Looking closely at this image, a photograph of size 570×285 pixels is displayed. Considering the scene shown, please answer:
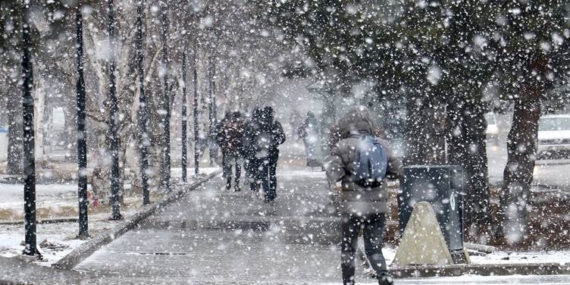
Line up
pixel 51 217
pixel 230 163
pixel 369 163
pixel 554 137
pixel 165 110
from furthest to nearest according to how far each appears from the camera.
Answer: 1. pixel 554 137
2. pixel 165 110
3. pixel 230 163
4. pixel 51 217
5. pixel 369 163

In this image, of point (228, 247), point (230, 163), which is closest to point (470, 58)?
point (228, 247)

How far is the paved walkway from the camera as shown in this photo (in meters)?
10.4

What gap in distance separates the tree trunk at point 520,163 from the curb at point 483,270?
14.0ft

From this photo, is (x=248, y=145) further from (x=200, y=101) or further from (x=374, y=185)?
(x=200, y=101)

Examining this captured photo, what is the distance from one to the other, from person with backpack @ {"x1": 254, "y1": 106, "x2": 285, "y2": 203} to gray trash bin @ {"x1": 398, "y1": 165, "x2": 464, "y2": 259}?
8511 millimetres

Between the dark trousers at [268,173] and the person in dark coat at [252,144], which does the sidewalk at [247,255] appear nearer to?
the dark trousers at [268,173]

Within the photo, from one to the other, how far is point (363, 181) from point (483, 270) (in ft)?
8.04

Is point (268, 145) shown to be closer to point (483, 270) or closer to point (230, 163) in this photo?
point (230, 163)

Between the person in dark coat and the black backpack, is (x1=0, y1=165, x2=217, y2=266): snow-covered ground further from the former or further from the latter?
the black backpack

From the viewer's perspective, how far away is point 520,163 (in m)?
14.9

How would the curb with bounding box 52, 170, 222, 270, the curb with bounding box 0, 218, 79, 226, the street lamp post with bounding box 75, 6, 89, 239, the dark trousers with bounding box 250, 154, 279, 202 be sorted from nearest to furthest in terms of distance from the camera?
the curb with bounding box 52, 170, 222, 270 → the street lamp post with bounding box 75, 6, 89, 239 → the curb with bounding box 0, 218, 79, 226 → the dark trousers with bounding box 250, 154, 279, 202

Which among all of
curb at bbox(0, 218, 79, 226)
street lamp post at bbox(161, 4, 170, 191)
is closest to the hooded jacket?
curb at bbox(0, 218, 79, 226)

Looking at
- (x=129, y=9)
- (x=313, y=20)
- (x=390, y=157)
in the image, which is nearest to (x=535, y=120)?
(x=313, y=20)

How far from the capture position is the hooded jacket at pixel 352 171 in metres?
8.59
